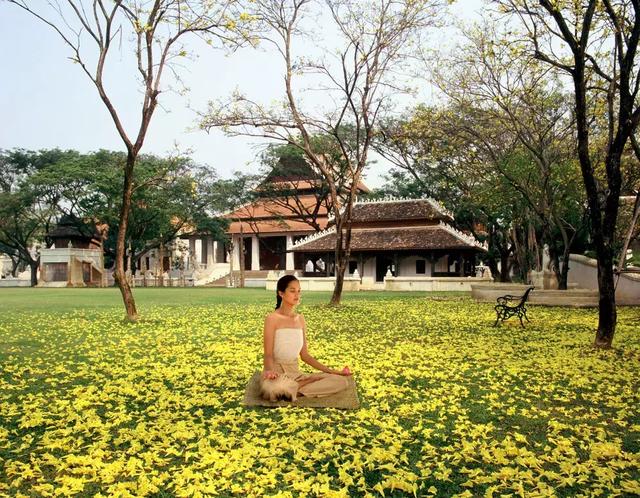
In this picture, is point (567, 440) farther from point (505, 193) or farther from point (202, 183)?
point (202, 183)

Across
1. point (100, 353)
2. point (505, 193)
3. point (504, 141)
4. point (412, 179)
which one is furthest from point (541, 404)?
point (412, 179)

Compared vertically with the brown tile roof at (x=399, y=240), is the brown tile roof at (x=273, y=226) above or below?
above

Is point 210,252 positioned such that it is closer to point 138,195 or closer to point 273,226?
point 273,226

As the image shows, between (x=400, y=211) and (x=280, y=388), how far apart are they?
121ft

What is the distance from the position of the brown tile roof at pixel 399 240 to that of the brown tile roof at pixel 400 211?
0.77 m

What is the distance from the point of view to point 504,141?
27.8 metres

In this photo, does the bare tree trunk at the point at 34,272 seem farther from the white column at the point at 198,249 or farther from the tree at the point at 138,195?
the white column at the point at 198,249

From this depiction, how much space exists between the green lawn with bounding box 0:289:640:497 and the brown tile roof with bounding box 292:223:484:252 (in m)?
26.9

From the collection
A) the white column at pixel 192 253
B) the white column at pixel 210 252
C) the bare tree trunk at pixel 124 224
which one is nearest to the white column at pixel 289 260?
the white column at pixel 210 252

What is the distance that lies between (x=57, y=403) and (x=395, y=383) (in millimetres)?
4014

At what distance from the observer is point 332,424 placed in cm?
563

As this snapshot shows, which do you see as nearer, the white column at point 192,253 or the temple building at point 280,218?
the temple building at point 280,218

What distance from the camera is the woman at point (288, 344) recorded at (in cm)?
582

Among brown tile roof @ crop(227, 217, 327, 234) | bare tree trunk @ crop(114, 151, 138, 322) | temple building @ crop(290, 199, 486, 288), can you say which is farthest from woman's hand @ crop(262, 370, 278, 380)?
brown tile roof @ crop(227, 217, 327, 234)
